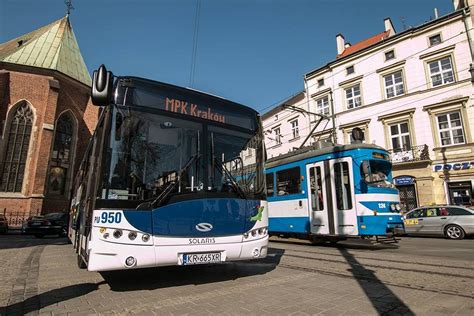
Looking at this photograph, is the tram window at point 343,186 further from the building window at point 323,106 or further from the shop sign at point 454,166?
the building window at point 323,106

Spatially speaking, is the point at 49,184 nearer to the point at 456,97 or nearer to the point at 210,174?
the point at 210,174

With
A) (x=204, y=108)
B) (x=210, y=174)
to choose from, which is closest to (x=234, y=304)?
(x=210, y=174)

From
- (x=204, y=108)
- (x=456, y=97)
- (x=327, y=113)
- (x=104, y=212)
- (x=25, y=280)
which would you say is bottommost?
(x=25, y=280)

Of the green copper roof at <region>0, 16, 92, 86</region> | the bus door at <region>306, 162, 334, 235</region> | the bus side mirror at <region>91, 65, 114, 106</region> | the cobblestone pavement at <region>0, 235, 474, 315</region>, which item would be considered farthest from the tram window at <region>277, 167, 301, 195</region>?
the green copper roof at <region>0, 16, 92, 86</region>

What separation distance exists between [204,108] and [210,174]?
48.0 inches

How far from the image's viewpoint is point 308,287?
4.56 meters

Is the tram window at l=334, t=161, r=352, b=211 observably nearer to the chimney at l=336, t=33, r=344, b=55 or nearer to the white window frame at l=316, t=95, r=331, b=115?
the white window frame at l=316, t=95, r=331, b=115

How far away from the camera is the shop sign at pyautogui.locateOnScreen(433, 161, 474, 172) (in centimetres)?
1883

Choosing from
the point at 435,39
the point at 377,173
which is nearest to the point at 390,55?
the point at 435,39

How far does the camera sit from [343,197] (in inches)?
372

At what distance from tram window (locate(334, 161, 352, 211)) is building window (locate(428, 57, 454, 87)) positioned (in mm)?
16643

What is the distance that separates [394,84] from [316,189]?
1769 cm

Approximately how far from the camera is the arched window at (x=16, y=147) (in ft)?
86.5

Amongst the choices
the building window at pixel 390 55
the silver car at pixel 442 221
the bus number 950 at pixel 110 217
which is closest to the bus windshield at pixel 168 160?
the bus number 950 at pixel 110 217
